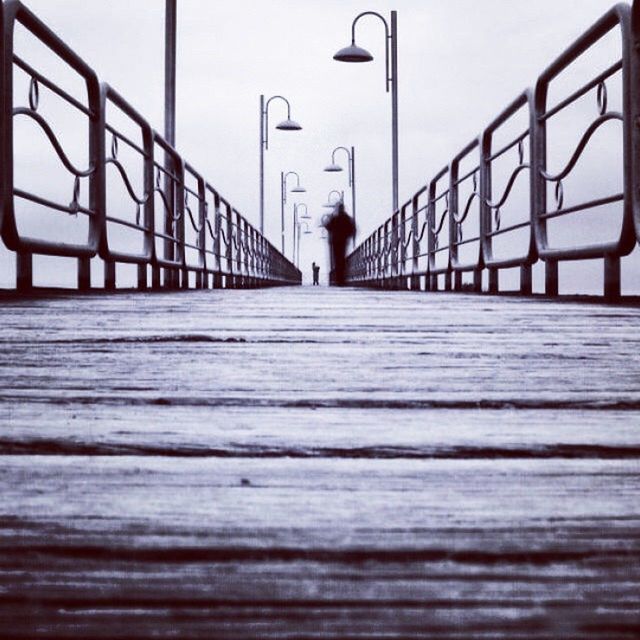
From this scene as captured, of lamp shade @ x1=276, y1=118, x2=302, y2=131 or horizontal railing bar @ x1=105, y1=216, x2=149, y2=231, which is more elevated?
lamp shade @ x1=276, y1=118, x2=302, y2=131

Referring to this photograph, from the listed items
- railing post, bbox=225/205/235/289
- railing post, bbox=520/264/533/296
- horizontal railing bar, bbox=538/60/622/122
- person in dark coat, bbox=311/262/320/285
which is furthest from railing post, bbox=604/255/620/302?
person in dark coat, bbox=311/262/320/285

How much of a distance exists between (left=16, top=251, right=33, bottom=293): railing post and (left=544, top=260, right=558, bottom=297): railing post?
2.63 metres

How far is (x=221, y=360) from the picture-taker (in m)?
1.84

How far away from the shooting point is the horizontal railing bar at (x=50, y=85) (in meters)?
3.91

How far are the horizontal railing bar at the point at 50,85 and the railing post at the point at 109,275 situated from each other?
94cm

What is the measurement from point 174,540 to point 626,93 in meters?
3.31

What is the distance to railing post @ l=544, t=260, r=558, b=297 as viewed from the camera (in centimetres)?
506

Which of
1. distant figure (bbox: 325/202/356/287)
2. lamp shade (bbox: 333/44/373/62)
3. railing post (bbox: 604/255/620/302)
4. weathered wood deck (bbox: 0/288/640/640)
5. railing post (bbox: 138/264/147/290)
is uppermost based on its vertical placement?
lamp shade (bbox: 333/44/373/62)

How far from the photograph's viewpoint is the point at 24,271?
13.8ft

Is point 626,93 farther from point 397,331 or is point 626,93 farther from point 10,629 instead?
point 10,629

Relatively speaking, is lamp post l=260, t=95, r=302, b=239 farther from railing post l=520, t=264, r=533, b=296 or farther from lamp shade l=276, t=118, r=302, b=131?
railing post l=520, t=264, r=533, b=296

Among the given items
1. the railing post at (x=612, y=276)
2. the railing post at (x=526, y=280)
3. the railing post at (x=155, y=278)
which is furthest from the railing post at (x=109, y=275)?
the railing post at (x=612, y=276)

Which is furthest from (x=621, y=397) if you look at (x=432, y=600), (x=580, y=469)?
(x=432, y=600)

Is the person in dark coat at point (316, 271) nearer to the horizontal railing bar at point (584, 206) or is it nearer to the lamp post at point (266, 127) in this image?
the lamp post at point (266, 127)
